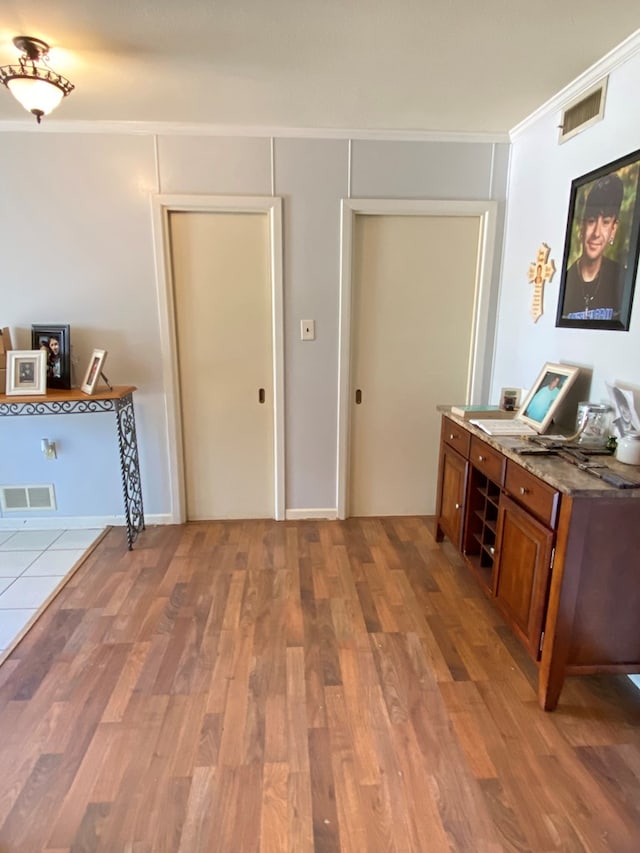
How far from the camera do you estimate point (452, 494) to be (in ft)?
8.77

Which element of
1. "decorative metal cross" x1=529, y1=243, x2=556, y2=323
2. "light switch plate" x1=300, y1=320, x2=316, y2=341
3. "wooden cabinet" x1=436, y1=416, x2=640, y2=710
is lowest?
"wooden cabinet" x1=436, y1=416, x2=640, y2=710

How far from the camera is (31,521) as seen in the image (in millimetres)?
3113

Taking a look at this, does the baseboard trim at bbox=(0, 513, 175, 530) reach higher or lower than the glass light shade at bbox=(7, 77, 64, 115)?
lower

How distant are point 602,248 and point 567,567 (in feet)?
4.49

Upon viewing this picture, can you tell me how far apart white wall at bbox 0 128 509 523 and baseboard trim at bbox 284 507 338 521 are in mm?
694

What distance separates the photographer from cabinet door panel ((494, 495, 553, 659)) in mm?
1696

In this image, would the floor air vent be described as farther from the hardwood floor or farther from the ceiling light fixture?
the ceiling light fixture

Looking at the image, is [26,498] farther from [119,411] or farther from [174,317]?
[174,317]

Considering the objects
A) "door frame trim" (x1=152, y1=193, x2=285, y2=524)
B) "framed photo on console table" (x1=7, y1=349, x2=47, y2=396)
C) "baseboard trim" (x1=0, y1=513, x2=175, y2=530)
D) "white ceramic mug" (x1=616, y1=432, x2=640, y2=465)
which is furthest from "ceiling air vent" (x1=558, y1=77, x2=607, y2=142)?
"baseboard trim" (x1=0, y1=513, x2=175, y2=530)

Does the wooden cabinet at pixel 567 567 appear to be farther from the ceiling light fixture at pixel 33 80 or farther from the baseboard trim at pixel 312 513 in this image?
the ceiling light fixture at pixel 33 80

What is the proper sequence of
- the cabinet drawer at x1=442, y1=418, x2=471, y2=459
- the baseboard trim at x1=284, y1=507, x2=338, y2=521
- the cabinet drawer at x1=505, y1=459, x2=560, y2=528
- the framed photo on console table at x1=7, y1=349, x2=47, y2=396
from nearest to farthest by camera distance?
the cabinet drawer at x1=505, y1=459, x2=560, y2=528 → the cabinet drawer at x1=442, y1=418, x2=471, y2=459 → the framed photo on console table at x1=7, y1=349, x2=47, y2=396 → the baseboard trim at x1=284, y1=507, x2=338, y2=521

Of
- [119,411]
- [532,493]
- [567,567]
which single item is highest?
[119,411]

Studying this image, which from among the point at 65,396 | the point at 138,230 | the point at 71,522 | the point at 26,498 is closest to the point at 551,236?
the point at 138,230

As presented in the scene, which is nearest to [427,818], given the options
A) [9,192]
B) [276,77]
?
[276,77]
